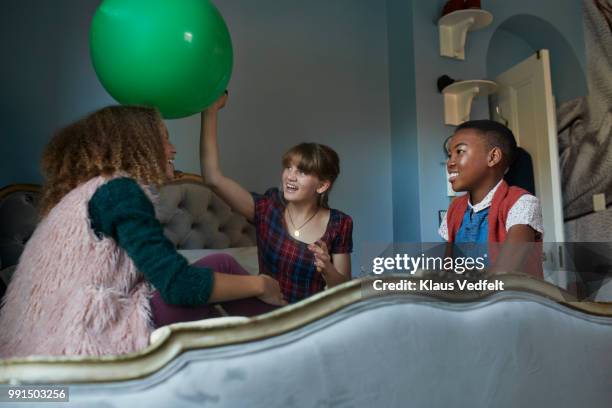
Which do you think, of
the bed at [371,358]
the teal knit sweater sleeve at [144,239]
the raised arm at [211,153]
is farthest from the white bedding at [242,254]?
the bed at [371,358]

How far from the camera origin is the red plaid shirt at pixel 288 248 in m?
1.28

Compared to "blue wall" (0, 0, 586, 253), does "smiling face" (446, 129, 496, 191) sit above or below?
below

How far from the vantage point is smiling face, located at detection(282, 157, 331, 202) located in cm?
138

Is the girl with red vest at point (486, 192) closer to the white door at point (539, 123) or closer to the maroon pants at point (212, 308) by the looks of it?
the maroon pants at point (212, 308)

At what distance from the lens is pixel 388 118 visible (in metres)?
2.80

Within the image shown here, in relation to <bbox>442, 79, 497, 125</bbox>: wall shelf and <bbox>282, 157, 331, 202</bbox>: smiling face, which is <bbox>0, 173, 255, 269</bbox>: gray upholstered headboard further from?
<bbox>442, 79, 497, 125</bbox>: wall shelf

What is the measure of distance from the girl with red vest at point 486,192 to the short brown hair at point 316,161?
0.37 meters

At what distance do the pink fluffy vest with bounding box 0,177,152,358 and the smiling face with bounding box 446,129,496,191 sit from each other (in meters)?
0.85

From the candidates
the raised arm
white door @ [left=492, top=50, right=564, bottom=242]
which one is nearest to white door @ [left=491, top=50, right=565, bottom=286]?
white door @ [left=492, top=50, right=564, bottom=242]

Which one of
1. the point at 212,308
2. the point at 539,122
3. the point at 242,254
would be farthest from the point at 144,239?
the point at 539,122

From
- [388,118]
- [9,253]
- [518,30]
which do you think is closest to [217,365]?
[9,253]

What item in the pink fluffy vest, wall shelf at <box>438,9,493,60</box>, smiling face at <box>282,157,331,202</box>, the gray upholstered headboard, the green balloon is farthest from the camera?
wall shelf at <box>438,9,493,60</box>

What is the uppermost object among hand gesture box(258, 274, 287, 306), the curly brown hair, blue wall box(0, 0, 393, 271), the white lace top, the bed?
blue wall box(0, 0, 393, 271)

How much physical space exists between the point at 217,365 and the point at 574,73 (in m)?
3.48
